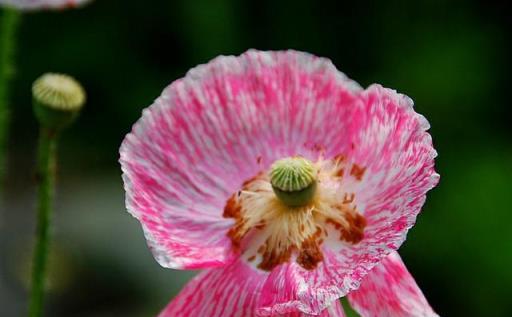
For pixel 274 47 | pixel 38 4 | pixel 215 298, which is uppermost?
pixel 274 47

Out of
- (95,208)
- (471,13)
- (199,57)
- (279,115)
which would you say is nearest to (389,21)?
(471,13)

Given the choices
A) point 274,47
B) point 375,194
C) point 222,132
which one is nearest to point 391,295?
point 375,194

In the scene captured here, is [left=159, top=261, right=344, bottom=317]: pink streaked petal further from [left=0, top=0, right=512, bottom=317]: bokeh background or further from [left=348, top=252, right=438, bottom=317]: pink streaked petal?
[left=0, top=0, right=512, bottom=317]: bokeh background

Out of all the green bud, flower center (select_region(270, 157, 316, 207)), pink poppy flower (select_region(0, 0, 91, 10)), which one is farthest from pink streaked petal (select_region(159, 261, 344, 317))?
→ pink poppy flower (select_region(0, 0, 91, 10))

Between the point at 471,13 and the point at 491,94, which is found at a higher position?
the point at 471,13

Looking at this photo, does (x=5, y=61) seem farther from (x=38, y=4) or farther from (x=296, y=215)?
(x=296, y=215)

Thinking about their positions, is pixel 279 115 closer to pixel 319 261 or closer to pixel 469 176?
pixel 319 261

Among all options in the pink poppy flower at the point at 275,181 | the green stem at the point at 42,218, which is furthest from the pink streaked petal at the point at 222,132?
the green stem at the point at 42,218
